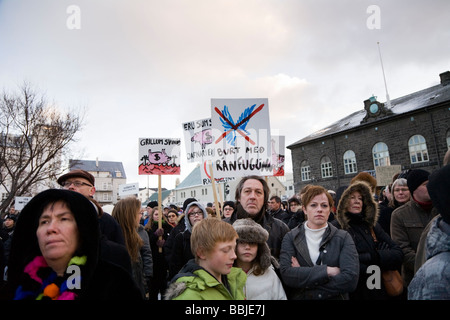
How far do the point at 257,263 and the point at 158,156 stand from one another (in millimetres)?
4223

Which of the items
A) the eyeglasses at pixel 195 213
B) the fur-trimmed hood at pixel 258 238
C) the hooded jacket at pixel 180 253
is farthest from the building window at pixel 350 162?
the fur-trimmed hood at pixel 258 238

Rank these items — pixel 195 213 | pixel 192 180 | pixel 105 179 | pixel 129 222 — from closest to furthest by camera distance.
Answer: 1. pixel 129 222
2. pixel 195 213
3. pixel 192 180
4. pixel 105 179

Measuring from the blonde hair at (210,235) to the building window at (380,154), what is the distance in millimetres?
29706

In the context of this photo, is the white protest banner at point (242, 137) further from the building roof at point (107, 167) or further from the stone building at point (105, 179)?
the building roof at point (107, 167)

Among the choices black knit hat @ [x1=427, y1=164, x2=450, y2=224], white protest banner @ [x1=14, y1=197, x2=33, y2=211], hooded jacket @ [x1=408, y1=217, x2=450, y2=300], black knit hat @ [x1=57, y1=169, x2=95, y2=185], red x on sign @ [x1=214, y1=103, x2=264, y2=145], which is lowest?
hooded jacket @ [x1=408, y1=217, x2=450, y2=300]

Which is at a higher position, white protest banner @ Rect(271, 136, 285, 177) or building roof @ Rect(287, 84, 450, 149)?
building roof @ Rect(287, 84, 450, 149)

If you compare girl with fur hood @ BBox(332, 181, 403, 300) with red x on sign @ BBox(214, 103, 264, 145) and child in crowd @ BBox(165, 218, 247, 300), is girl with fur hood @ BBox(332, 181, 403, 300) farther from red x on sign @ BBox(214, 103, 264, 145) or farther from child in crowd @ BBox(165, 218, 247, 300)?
red x on sign @ BBox(214, 103, 264, 145)

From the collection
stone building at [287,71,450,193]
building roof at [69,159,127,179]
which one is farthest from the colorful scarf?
building roof at [69,159,127,179]

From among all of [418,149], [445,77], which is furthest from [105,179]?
[445,77]

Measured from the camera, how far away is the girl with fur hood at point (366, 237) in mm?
2934

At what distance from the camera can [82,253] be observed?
157cm

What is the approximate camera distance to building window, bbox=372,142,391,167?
27875mm

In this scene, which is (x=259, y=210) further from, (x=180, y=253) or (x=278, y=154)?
(x=278, y=154)
